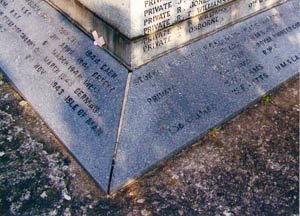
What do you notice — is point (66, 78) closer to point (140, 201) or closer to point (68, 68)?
point (68, 68)

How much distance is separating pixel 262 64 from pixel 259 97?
54cm

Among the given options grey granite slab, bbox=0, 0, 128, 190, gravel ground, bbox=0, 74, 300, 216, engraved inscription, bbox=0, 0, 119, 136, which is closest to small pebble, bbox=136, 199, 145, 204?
gravel ground, bbox=0, 74, 300, 216

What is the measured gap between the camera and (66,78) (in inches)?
205

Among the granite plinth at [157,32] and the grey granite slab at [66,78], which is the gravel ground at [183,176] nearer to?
the grey granite slab at [66,78]

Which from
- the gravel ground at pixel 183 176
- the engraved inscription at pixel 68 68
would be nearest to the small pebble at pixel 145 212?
the gravel ground at pixel 183 176

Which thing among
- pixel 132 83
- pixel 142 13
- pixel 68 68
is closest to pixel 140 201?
pixel 132 83

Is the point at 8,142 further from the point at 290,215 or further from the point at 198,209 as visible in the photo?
the point at 290,215

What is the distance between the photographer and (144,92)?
483cm

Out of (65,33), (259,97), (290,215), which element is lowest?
(290,215)

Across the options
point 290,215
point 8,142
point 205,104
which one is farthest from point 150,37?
→ point 290,215

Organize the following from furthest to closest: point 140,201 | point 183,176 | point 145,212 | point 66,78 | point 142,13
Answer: point 66,78 → point 142,13 → point 183,176 → point 140,201 → point 145,212

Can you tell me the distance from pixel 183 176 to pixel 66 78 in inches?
78.2

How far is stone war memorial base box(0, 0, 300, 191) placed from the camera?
179 inches

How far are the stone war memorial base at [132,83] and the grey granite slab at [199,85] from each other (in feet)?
0.04
